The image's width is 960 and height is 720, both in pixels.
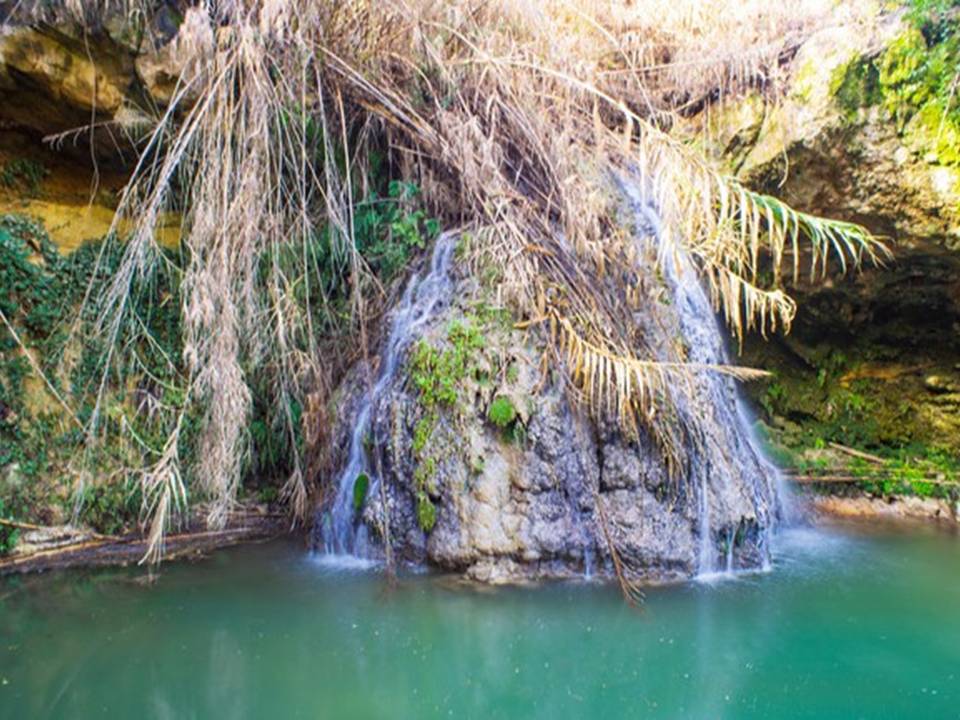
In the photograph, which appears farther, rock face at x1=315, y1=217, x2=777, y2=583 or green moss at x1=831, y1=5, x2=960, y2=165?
green moss at x1=831, y1=5, x2=960, y2=165

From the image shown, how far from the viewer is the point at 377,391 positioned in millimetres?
3908

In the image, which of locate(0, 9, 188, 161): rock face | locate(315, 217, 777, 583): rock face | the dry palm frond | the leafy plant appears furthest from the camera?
the leafy plant

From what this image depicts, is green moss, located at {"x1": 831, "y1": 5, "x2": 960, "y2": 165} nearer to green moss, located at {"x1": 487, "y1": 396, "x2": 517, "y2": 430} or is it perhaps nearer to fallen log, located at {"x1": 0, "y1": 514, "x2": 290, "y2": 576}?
green moss, located at {"x1": 487, "y1": 396, "x2": 517, "y2": 430}

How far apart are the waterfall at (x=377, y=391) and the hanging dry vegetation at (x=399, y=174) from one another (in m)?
0.22

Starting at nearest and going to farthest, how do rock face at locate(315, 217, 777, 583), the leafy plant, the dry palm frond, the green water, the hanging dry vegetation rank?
the green water → the dry palm frond → the hanging dry vegetation → rock face at locate(315, 217, 777, 583) → the leafy plant

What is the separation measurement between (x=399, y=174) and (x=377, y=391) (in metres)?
1.45

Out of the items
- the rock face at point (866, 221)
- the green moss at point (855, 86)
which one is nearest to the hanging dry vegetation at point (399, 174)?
the rock face at point (866, 221)

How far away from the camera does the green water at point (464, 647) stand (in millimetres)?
2518

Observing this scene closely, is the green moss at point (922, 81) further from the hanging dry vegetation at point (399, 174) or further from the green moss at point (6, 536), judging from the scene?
the green moss at point (6, 536)

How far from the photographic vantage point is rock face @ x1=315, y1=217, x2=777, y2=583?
349 centimetres

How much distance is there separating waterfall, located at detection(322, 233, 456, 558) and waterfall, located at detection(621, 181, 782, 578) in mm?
1253

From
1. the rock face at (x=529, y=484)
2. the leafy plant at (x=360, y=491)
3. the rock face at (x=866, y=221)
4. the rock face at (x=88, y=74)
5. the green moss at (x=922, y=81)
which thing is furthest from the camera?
the rock face at (x=866, y=221)

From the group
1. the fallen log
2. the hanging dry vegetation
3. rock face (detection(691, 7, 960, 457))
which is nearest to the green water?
the fallen log

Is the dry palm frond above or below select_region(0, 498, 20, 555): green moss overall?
above
